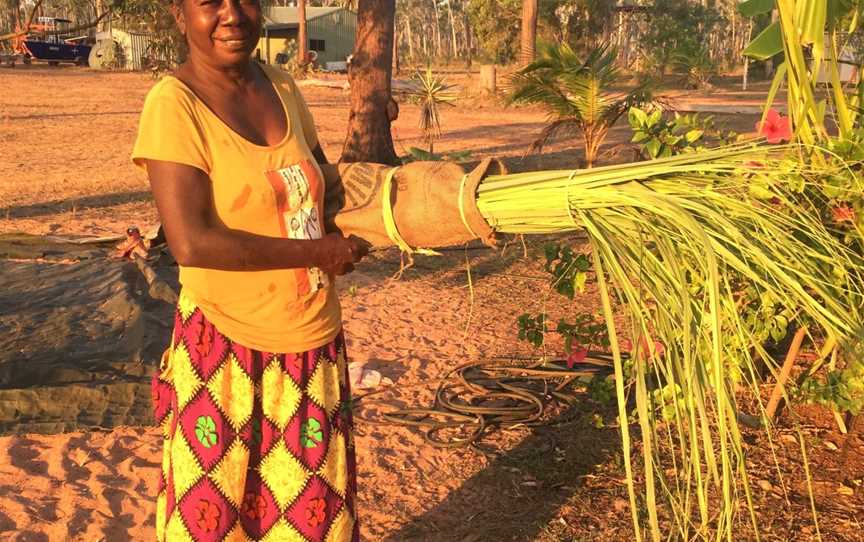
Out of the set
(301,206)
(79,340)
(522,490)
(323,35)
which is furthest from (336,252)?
(323,35)

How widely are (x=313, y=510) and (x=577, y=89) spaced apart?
20.1 ft

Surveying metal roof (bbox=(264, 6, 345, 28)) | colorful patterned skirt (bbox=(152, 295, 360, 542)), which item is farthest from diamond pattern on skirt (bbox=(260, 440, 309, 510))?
metal roof (bbox=(264, 6, 345, 28))

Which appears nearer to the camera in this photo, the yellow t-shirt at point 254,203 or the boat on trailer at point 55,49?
the yellow t-shirt at point 254,203

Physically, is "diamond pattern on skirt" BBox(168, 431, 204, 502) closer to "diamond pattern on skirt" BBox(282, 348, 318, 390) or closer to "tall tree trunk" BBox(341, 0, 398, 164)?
"diamond pattern on skirt" BBox(282, 348, 318, 390)

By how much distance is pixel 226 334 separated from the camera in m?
1.82

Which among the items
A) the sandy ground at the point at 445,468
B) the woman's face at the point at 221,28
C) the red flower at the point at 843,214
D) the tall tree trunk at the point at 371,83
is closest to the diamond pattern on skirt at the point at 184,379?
the woman's face at the point at 221,28

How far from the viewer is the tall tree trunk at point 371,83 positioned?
890 centimetres

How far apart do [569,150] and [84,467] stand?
11.2 meters

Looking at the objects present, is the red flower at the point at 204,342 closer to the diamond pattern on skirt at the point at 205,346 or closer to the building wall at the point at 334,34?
the diamond pattern on skirt at the point at 205,346

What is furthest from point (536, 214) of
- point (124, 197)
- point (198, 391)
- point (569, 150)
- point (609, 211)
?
point (569, 150)

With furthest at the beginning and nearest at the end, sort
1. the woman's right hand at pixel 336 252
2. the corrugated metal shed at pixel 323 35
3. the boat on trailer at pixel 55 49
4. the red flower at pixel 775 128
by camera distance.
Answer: the corrugated metal shed at pixel 323 35, the boat on trailer at pixel 55 49, the red flower at pixel 775 128, the woman's right hand at pixel 336 252

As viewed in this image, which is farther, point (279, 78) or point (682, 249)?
point (279, 78)

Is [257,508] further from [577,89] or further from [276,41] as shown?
[276,41]

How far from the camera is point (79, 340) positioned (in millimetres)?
4195
